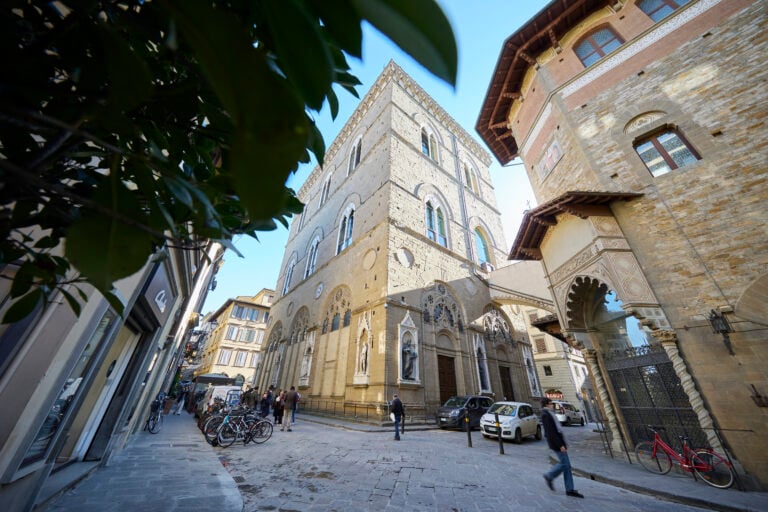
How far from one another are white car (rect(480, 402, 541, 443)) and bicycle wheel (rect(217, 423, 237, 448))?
281 inches

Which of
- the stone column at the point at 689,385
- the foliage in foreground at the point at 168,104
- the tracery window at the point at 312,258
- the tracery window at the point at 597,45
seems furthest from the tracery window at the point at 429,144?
the foliage in foreground at the point at 168,104

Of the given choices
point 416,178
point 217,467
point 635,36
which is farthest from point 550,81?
point 217,467

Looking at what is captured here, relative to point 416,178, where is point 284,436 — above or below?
below

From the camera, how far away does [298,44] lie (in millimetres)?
360

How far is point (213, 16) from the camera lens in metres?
0.29

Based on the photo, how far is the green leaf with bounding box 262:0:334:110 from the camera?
35 cm

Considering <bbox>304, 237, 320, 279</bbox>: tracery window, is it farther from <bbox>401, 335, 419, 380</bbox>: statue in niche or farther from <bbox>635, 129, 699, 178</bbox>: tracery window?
<bbox>635, 129, 699, 178</bbox>: tracery window

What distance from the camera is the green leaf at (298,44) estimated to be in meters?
0.35

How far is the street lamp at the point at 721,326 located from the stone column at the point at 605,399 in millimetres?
2604

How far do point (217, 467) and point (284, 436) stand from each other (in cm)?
388

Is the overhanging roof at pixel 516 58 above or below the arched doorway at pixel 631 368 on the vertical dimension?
above

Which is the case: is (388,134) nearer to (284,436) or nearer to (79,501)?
(284,436)

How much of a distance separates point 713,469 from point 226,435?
926 cm

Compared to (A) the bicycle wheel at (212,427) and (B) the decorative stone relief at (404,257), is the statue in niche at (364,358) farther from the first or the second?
(A) the bicycle wheel at (212,427)
